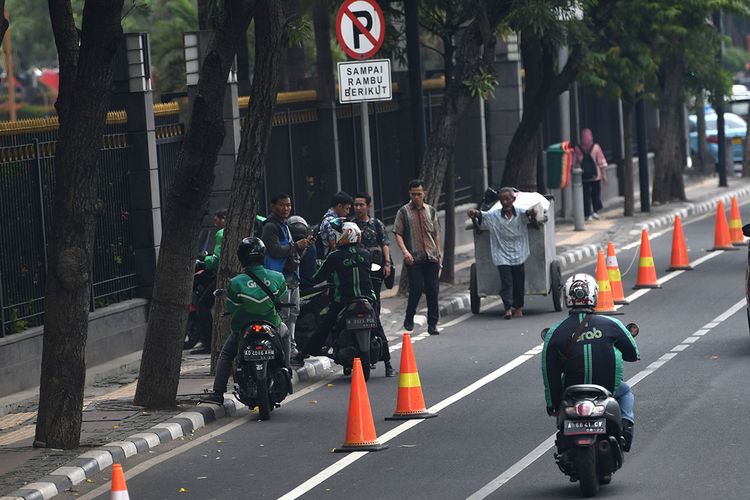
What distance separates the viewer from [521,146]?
27703 mm

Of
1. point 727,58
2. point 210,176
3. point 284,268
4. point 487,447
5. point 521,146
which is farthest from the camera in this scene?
point 727,58

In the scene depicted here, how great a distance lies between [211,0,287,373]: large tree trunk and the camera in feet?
54.2

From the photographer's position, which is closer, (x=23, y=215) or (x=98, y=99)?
(x=98, y=99)

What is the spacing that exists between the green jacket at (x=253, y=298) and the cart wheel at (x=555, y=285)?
6.90 meters

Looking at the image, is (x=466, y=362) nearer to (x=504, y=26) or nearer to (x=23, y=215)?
(x=23, y=215)

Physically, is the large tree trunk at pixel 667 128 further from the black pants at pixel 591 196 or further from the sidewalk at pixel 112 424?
the sidewalk at pixel 112 424

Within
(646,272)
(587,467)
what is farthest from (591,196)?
(587,467)

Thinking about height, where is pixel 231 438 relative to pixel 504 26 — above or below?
below

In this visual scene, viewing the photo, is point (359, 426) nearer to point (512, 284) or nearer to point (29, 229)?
point (29, 229)

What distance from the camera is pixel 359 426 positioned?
12688 millimetres

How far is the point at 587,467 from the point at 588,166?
23714mm

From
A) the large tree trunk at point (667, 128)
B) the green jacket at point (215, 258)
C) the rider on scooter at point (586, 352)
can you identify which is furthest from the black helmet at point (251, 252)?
the large tree trunk at point (667, 128)

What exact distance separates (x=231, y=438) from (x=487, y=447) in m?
2.34

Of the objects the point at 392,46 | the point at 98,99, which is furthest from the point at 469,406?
the point at 392,46
